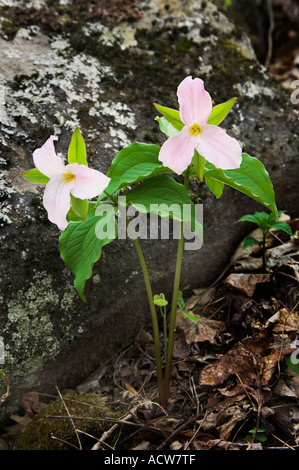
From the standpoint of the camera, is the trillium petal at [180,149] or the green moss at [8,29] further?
the green moss at [8,29]

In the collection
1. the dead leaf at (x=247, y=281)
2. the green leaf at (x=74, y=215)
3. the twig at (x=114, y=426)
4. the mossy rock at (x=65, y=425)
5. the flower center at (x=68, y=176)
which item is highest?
Answer: the flower center at (x=68, y=176)

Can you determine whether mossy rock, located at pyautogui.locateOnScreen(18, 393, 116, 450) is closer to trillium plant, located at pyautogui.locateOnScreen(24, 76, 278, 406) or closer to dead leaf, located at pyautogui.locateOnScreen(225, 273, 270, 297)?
trillium plant, located at pyautogui.locateOnScreen(24, 76, 278, 406)

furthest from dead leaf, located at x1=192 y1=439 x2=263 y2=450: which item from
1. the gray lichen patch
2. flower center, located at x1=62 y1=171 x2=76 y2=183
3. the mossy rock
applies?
flower center, located at x1=62 y1=171 x2=76 y2=183

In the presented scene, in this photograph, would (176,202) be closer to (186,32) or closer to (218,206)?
(218,206)

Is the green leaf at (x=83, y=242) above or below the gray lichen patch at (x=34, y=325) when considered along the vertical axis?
above

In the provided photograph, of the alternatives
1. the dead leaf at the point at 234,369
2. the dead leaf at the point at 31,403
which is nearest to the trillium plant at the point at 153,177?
the dead leaf at the point at 234,369

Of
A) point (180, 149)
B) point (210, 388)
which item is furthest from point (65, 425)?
point (180, 149)

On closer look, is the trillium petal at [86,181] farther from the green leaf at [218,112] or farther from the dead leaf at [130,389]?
the dead leaf at [130,389]
